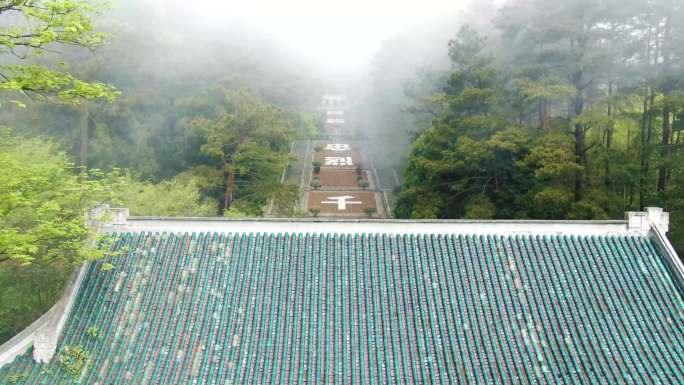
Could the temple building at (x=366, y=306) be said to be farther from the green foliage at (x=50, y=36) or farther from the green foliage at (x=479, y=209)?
the green foliage at (x=479, y=209)

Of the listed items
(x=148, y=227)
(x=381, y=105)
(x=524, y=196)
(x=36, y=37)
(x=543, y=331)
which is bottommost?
(x=381, y=105)

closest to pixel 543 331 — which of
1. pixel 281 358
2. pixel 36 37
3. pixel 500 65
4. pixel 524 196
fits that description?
pixel 281 358

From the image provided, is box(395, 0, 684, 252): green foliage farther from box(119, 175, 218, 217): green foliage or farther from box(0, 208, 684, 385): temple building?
box(0, 208, 684, 385): temple building

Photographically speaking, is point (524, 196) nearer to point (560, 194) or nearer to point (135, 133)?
point (560, 194)

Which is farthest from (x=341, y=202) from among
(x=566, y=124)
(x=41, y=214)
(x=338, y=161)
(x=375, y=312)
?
(x=375, y=312)

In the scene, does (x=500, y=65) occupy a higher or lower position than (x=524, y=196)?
higher

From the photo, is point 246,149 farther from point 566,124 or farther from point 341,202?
point 566,124
